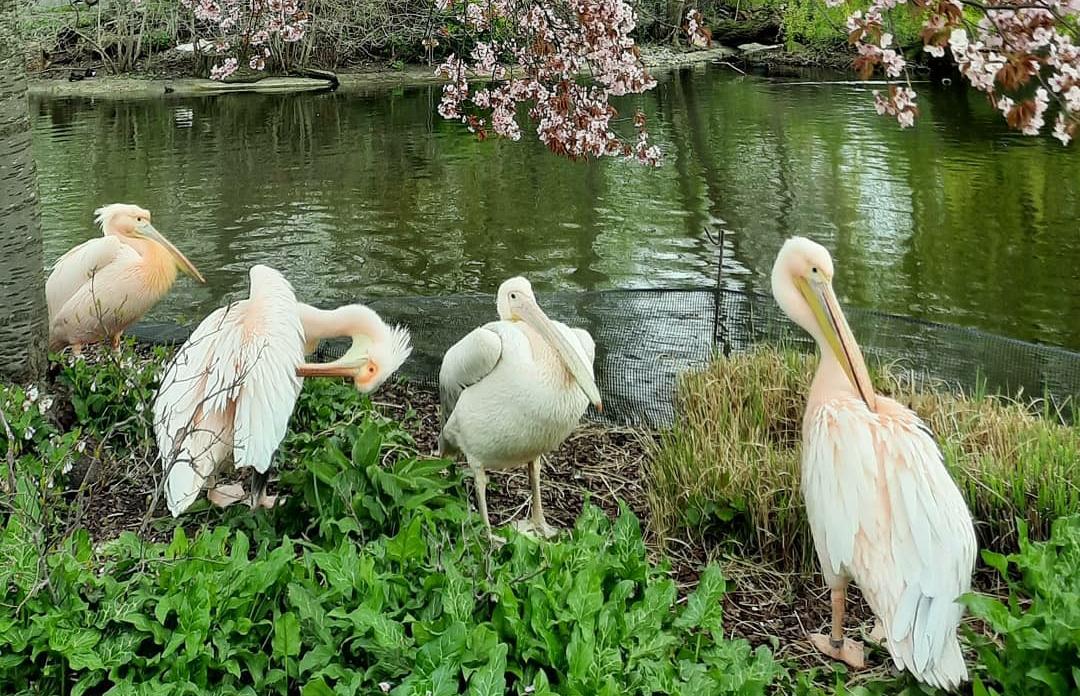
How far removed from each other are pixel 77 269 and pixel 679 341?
10.1ft

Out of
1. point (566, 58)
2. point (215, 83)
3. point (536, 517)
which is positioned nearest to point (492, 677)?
point (536, 517)

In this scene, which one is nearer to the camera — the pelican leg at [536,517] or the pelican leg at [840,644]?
the pelican leg at [840,644]

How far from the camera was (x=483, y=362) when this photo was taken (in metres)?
3.27

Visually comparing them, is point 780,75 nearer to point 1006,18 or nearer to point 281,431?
point 1006,18

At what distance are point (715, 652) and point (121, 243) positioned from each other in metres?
4.04

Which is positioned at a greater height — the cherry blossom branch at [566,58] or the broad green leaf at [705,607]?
the cherry blossom branch at [566,58]

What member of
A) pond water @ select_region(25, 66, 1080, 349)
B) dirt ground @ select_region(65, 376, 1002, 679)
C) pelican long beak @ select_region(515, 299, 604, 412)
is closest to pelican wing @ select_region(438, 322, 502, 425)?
pelican long beak @ select_region(515, 299, 604, 412)

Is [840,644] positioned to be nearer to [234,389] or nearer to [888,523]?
[888,523]

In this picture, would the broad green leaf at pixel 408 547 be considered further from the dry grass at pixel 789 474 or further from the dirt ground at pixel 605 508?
the dry grass at pixel 789 474

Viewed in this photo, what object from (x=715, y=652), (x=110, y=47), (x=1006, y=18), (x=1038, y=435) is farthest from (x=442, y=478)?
(x=110, y=47)

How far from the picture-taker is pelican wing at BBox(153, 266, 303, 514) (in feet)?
9.61

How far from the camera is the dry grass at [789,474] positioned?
10.4 ft

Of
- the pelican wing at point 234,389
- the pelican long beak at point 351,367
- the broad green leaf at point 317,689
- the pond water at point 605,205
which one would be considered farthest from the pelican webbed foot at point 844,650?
the pond water at point 605,205

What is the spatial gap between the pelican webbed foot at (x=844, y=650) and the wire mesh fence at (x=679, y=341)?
1.65 meters
